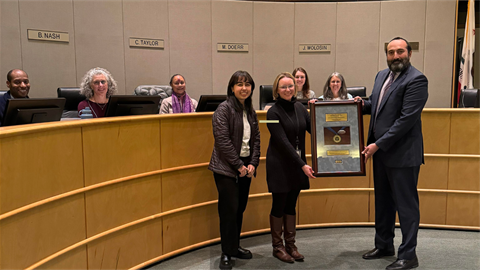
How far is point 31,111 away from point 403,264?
283 centimetres

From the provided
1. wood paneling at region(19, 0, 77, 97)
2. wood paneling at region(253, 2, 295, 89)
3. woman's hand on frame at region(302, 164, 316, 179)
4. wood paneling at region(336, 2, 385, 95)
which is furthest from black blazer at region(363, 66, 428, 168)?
wood paneling at region(19, 0, 77, 97)

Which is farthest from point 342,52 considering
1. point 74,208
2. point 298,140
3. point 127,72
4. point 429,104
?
point 74,208

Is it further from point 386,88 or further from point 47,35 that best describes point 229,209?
point 47,35

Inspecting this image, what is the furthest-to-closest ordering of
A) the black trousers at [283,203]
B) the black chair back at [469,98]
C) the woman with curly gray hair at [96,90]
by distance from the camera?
the black chair back at [469,98]
the woman with curly gray hair at [96,90]
the black trousers at [283,203]

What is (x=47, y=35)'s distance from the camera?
517cm

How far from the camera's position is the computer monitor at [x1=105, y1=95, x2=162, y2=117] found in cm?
277

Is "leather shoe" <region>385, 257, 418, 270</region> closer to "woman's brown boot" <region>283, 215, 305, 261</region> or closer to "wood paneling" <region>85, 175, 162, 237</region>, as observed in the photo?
"woman's brown boot" <region>283, 215, 305, 261</region>

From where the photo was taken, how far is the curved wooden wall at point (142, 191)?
6.35 feet

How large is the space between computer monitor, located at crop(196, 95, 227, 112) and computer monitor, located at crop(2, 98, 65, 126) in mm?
1163

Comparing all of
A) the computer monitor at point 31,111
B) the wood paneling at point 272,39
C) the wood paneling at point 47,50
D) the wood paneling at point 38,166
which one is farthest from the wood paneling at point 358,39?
the wood paneling at point 38,166

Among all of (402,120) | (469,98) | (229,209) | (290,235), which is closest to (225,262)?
(229,209)

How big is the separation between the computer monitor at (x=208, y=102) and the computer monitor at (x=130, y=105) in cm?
43

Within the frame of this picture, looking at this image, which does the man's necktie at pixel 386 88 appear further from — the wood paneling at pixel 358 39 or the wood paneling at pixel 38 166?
the wood paneling at pixel 358 39

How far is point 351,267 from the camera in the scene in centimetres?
286
